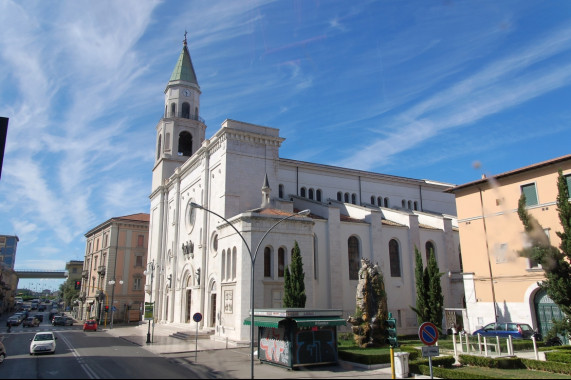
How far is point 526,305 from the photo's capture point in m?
24.1

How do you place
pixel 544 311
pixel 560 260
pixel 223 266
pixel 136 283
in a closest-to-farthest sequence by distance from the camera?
pixel 560 260 < pixel 544 311 < pixel 223 266 < pixel 136 283

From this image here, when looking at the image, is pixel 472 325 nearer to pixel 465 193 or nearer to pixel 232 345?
pixel 465 193

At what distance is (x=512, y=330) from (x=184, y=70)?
1720 inches

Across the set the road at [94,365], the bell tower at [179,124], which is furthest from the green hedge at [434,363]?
the bell tower at [179,124]

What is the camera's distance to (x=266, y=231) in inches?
1193

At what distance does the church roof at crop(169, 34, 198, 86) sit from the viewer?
50906 mm

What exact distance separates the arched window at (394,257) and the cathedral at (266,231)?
9 cm

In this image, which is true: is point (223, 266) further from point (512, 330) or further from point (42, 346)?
point (512, 330)

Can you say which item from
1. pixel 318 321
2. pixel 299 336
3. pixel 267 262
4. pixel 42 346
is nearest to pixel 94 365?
pixel 42 346

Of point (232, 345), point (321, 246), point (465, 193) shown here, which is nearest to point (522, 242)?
point (465, 193)

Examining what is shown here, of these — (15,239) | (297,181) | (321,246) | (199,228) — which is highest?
(15,239)

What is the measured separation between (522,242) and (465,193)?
6.92 m

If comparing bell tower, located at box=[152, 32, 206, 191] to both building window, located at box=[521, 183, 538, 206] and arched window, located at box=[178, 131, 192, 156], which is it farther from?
building window, located at box=[521, 183, 538, 206]

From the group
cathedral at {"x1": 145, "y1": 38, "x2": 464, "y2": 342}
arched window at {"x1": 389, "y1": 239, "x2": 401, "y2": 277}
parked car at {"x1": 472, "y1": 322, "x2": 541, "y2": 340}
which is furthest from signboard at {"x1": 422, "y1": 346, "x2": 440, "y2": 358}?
arched window at {"x1": 389, "y1": 239, "x2": 401, "y2": 277}
